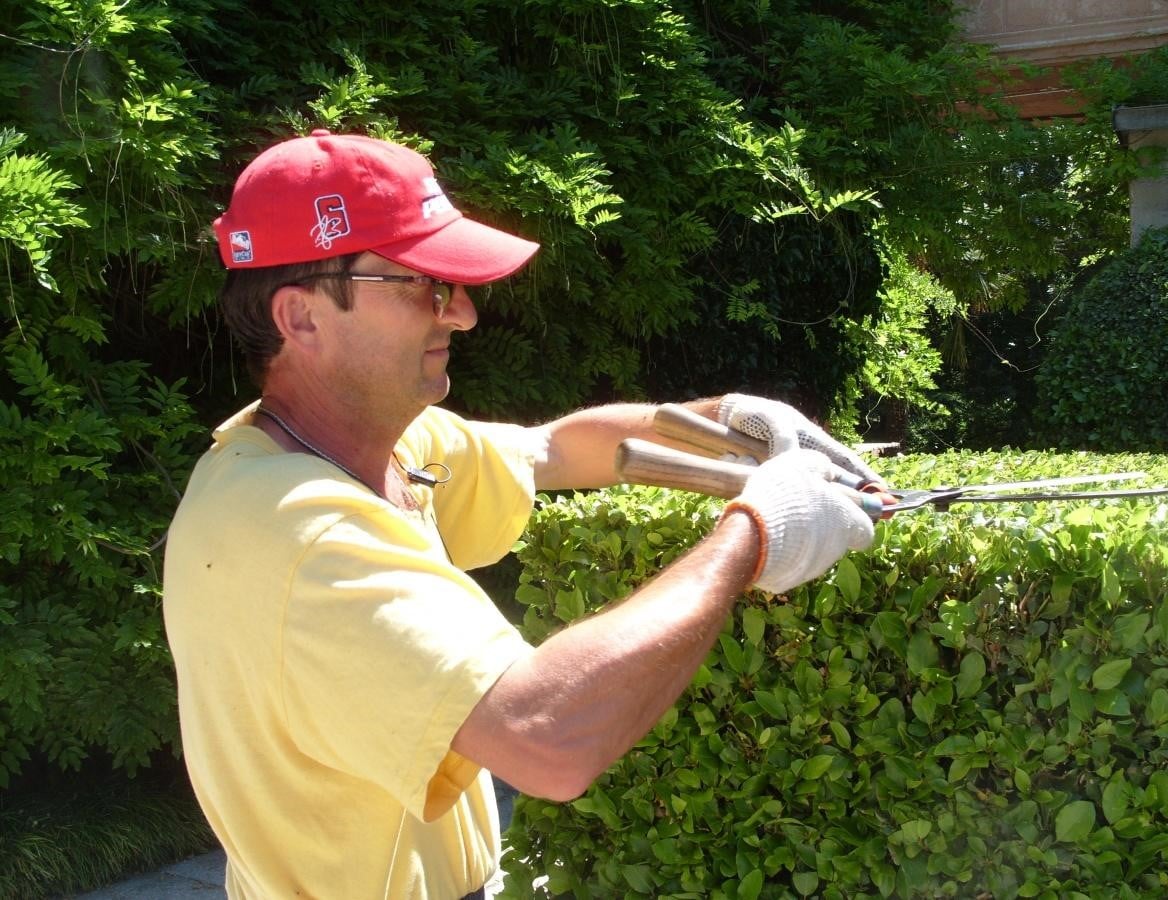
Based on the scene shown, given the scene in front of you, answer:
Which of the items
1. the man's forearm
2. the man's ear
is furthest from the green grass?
the man's forearm

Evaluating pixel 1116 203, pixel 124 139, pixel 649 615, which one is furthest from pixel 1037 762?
pixel 1116 203

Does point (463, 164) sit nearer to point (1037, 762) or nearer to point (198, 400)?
point (198, 400)

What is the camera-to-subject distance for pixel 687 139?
575cm

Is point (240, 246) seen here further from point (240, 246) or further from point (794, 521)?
point (794, 521)

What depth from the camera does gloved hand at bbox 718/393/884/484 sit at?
258 centimetres

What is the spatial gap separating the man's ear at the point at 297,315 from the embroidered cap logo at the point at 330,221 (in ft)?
0.36

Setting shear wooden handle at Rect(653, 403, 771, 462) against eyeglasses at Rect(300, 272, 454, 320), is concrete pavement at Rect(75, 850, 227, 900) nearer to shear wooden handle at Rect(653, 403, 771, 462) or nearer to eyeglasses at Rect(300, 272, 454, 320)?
shear wooden handle at Rect(653, 403, 771, 462)

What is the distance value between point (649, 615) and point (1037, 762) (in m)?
1.09

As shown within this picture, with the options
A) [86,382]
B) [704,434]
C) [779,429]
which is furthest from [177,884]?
[779,429]

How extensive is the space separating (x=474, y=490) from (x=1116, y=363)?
6999 mm

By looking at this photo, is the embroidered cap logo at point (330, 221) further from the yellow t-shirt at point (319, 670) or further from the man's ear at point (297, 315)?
the yellow t-shirt at point (319, 670)

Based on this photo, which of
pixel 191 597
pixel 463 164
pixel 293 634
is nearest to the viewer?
pixel 293 634

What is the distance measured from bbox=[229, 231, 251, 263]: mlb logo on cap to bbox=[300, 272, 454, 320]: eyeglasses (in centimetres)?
10

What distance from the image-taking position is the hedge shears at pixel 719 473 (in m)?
2.25
